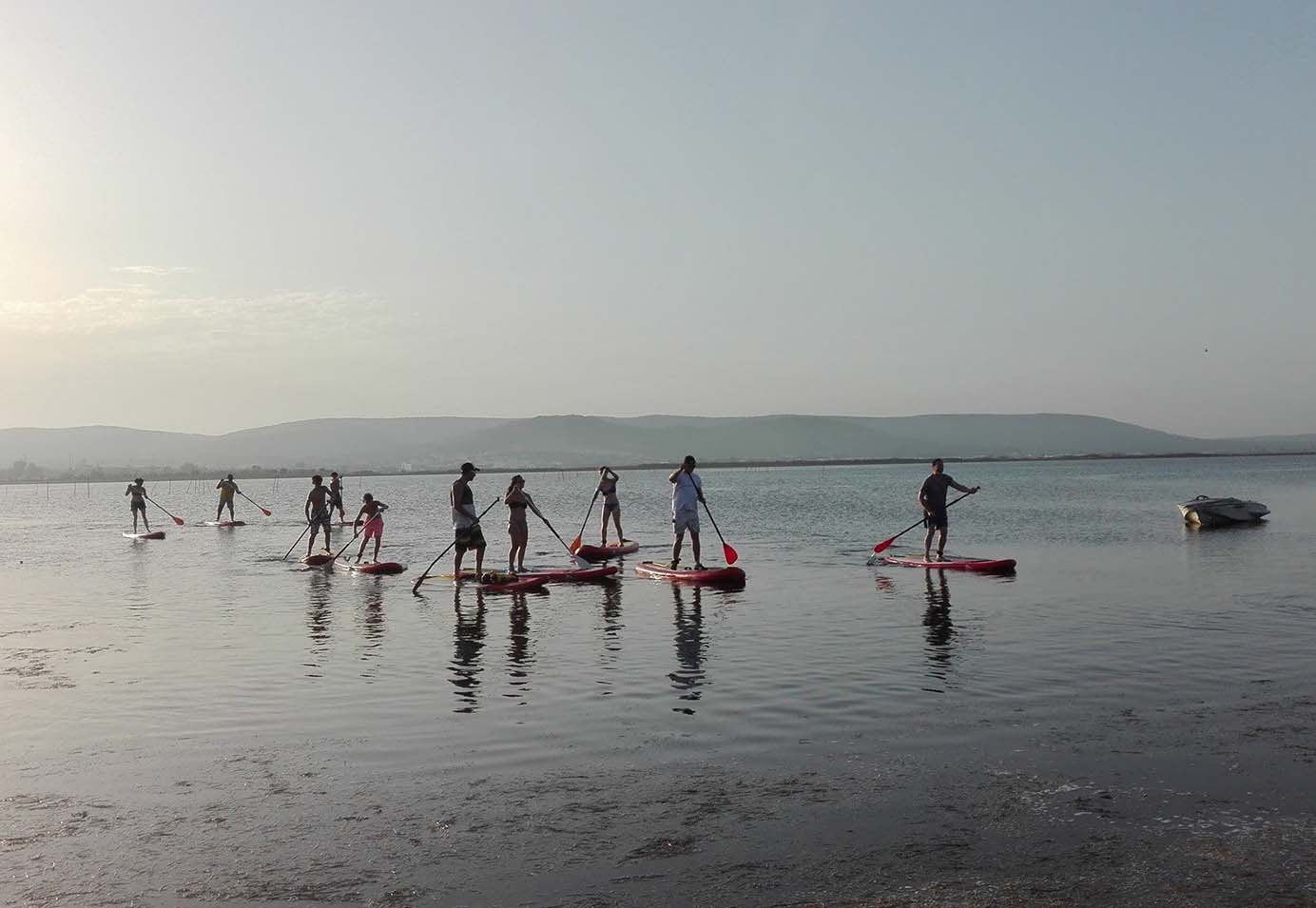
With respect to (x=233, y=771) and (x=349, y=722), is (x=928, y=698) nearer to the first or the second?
(x=349, y=722)

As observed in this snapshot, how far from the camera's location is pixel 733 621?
16.8 m

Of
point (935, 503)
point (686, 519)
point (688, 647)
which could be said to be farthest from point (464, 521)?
point (935, 503)

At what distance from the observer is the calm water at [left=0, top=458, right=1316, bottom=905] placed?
21.1 feet

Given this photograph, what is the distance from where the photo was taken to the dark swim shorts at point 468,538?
2139 cm

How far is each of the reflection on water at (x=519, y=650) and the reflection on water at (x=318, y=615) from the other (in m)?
2.37

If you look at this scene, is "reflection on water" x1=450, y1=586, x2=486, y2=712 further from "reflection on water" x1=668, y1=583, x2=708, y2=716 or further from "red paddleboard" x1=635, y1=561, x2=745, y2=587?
"red paddleboard" x1=635, y1=561, x2=745, y2=587

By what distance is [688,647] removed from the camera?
47.5ft

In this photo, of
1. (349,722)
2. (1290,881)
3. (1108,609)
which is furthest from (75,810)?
(1108,609)

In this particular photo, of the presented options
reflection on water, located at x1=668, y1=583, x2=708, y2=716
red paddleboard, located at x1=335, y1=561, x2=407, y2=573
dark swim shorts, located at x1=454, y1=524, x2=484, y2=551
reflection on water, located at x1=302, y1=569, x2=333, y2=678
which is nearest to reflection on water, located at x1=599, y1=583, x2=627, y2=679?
reflection on water, located at x1=668, y1=583, x2=708, y2=716

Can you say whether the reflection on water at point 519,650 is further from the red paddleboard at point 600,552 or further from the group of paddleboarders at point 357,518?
the red paddleboard at point 600,552

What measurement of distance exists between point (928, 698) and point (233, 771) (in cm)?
Answer: 653

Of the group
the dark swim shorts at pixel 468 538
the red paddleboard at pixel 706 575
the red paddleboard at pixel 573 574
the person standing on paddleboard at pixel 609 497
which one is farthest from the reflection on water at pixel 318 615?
the person standing on paddleboard at pixel 609 497

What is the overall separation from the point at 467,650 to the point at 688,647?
2980mm

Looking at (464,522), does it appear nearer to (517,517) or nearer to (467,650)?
(517,517)
